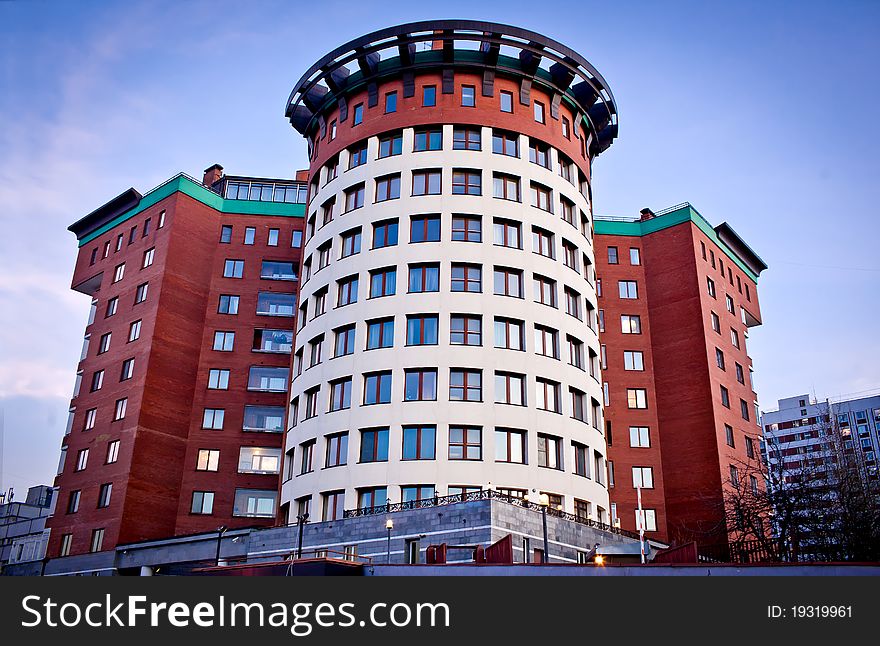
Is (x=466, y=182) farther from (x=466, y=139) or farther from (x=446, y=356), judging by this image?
(x=446, y=356)

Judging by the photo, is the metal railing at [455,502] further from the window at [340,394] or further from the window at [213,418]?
the window at [213,418]

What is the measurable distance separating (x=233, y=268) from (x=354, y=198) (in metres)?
21.3

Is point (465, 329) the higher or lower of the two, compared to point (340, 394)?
higher

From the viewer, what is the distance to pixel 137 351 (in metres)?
71.9

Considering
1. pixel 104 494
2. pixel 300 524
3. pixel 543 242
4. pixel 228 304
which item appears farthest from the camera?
pixel 228 304

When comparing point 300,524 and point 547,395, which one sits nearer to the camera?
point 300,524

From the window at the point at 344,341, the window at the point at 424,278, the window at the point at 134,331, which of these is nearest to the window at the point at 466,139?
the window at the point at 424,278

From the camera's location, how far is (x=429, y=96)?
2441 inches

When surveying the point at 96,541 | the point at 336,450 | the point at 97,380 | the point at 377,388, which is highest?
the point at 97,380

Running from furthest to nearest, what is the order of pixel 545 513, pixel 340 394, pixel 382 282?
pixel 382 282 → pixel 340 394 → pixel 545 513

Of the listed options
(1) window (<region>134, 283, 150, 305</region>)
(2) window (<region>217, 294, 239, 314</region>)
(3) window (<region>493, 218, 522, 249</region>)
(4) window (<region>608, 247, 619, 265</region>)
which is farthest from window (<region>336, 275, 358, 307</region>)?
(4) window (<region>608, 247, 619, 265</region>)

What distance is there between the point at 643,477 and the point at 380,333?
27575mm

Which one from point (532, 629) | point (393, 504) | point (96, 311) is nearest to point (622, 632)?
point (532, 629)

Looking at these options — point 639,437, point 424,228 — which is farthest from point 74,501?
point 639,437
